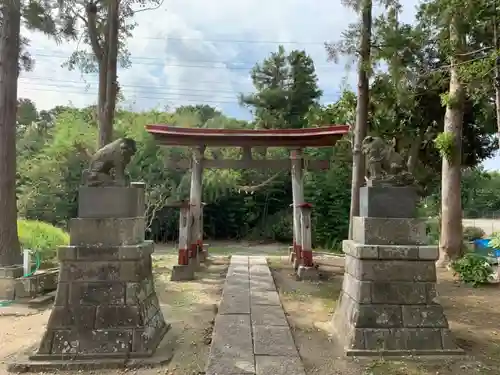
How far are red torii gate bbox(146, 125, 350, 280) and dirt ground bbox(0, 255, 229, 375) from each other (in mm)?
1009

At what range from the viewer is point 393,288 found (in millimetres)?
4109

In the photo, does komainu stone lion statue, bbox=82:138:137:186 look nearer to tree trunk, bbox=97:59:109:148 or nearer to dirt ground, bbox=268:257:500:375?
dirt ground, bbox=268:257:500:375

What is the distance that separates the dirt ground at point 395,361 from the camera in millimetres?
3662

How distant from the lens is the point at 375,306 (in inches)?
161

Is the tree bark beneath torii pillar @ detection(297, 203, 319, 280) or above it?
above

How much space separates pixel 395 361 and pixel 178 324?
2475 mm

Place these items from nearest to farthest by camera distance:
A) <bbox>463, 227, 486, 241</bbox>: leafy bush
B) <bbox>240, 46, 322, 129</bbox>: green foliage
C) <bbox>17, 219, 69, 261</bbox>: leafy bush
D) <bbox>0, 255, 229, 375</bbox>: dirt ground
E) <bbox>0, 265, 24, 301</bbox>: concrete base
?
1. <bbox>0, 255, 229, 375</bbox>: dirt ground
2. <bbox>0, 265, 24, 301</bbox>: concrete base
3. <bbox>17, 219, 69, 261</bbox>: leafy bush
4. <bbox>463, 227, 486, 241</bbox>: leafy bush
5. <bbox>240, 46, 322, 129</bbox>: green foliage

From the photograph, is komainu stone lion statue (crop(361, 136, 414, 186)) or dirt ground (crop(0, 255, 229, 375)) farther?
komainu stone lion statue (crop(361, 136, 414, 186))

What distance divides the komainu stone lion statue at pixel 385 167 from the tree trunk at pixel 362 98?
5251 mm

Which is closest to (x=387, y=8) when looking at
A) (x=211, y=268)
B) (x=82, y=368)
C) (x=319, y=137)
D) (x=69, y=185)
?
(x=319, y=137)

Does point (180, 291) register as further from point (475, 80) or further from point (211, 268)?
point (475, 80)

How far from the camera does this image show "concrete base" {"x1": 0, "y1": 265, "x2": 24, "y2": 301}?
638 centimetres

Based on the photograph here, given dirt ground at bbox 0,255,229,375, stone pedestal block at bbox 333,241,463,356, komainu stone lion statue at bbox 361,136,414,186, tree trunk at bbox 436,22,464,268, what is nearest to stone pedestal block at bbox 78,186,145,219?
dirt ground at bbox 0,255,229,375

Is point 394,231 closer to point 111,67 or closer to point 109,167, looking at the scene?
point 109,167
